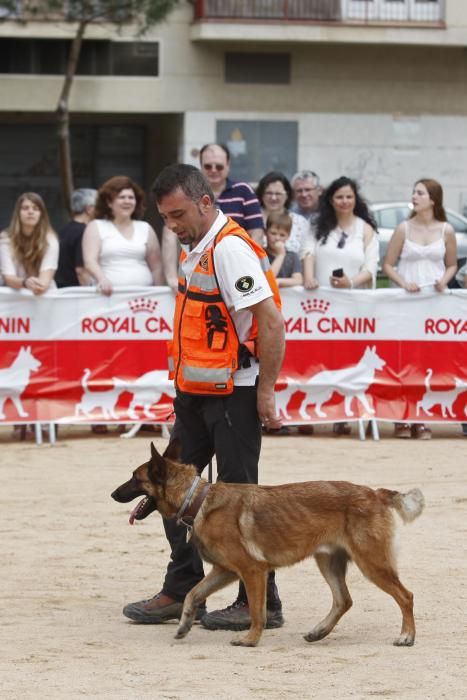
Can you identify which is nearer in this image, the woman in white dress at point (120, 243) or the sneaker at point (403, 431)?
the woman in white dress at point (120, 243)

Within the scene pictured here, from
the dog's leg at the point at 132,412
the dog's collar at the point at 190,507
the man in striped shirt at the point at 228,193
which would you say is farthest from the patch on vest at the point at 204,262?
the dog's leg at the point at 132,412

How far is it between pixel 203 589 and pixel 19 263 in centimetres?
630

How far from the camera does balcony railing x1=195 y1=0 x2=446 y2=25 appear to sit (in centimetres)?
3450

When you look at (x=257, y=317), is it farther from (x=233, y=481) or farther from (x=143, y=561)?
(x=143, y=561)

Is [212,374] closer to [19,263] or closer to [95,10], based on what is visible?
[19,263]

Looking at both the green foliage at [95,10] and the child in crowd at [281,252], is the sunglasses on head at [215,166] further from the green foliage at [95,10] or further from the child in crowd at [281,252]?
the green foliage at [95,10]

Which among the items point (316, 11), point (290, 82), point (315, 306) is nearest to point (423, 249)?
point (315, 306)

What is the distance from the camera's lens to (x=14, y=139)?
3681 cm

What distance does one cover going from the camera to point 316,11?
34.7 metres

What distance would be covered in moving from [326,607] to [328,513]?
97 centimetres

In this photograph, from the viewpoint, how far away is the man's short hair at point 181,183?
677 centimetres

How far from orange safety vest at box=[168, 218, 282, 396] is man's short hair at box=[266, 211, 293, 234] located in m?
5.90

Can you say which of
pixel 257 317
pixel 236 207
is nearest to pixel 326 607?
pixel 257 317

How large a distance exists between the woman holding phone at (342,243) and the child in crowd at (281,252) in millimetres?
113
